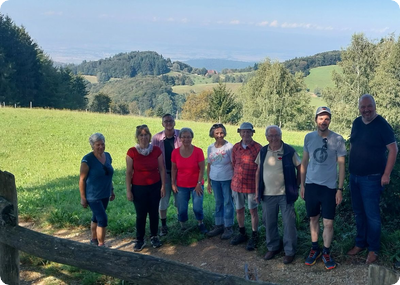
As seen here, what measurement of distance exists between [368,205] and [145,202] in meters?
3.25

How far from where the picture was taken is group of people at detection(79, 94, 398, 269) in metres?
4.93

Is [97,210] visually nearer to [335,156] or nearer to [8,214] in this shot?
[8,214]

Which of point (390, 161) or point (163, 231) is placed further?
point (163, 231)

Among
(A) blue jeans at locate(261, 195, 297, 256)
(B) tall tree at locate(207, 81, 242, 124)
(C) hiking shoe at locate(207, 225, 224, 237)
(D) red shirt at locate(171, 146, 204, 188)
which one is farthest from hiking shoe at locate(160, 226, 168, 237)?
(B) tall tree at locate(207, 81, 242, 124)

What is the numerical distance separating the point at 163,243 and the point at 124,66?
17838 cm

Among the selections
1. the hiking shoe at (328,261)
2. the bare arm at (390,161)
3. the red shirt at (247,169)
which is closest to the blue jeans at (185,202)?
the red shirt at (247,169)

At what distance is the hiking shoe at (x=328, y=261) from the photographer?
5047 millimetres

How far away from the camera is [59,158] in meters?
17.8

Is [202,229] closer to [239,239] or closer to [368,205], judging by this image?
[239,239]

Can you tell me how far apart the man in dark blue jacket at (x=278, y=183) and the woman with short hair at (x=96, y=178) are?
7.46ft

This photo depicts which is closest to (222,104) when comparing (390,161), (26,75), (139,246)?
(26,75)

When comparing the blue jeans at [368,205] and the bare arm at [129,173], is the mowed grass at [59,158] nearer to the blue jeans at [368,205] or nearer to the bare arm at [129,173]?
the bare arm at [129,173]

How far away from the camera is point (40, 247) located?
350cm

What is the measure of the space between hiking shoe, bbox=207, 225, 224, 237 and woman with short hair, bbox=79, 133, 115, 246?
1.82 meters
